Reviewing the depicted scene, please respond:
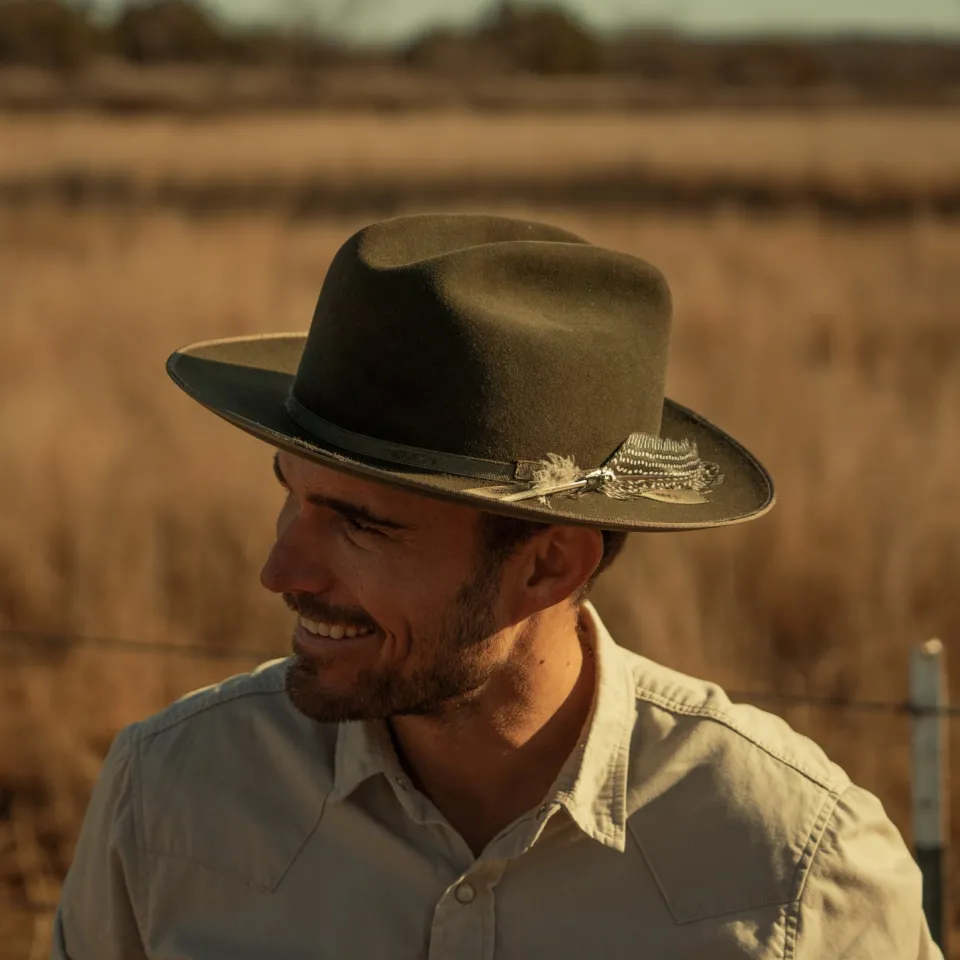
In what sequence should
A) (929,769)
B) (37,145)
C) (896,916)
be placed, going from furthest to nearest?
(37,145) < (929,769) < (896,916)

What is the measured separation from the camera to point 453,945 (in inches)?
74.4

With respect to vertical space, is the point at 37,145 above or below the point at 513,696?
below

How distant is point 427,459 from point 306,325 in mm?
6382

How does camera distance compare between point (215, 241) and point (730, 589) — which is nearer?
point (730, 589)

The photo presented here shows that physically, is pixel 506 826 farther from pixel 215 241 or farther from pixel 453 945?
pixel 215 241

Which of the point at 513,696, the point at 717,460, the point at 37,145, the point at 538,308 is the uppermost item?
the point at 538,308

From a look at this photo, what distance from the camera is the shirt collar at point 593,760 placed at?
192 centimetres

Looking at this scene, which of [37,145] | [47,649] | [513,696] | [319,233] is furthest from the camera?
[37,145]

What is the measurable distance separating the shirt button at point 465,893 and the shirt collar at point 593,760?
140 millimetres

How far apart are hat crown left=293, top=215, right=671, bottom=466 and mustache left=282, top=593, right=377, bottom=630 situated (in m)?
0.22

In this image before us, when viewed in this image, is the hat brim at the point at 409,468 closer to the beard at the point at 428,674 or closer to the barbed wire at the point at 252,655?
the beard at the point at 428,674

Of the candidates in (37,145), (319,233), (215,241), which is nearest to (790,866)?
(215,241)

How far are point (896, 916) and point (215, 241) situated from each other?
995cm

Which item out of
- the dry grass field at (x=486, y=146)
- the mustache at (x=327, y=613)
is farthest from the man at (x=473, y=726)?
the dry grass field at (x=486, y=146)
